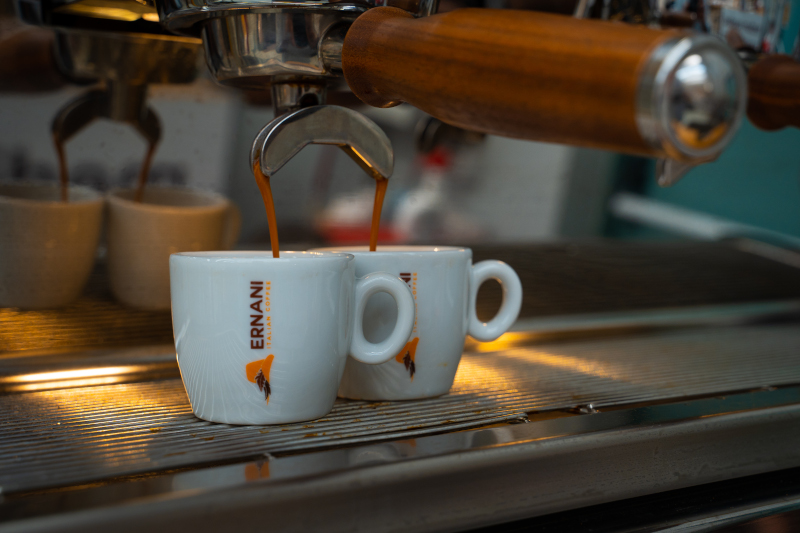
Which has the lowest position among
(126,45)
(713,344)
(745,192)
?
(713,344)

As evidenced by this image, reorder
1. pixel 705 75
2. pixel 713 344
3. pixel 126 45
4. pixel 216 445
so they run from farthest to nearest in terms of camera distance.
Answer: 1. pixel 713 344
2. pixel 126 45
3. pixel 216 445
4. pixel 705 75

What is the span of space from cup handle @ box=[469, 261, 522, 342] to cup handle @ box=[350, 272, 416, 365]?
0.07 m

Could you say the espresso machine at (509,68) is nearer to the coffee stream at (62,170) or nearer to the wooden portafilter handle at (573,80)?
the wooden portafilter handle at (573,80)

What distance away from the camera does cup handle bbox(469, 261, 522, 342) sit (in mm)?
422

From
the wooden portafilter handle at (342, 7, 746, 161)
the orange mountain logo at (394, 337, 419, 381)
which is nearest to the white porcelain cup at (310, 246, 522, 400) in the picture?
the orange mountain logo at (394, 337, 419, 381)

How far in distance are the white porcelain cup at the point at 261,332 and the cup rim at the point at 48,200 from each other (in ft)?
0.48

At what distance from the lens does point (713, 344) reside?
1.91 feet

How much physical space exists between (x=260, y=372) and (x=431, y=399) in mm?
104

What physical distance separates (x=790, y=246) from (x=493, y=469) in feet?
1.83

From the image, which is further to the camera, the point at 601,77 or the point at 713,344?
the point at 713,344

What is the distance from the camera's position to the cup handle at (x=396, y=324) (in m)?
0.36

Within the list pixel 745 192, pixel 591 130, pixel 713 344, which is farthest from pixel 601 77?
pixel 745 192

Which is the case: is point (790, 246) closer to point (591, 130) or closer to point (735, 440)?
point (735, 440)

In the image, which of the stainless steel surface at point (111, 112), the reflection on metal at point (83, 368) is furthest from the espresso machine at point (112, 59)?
the reflection on metal at point (83, 368)
